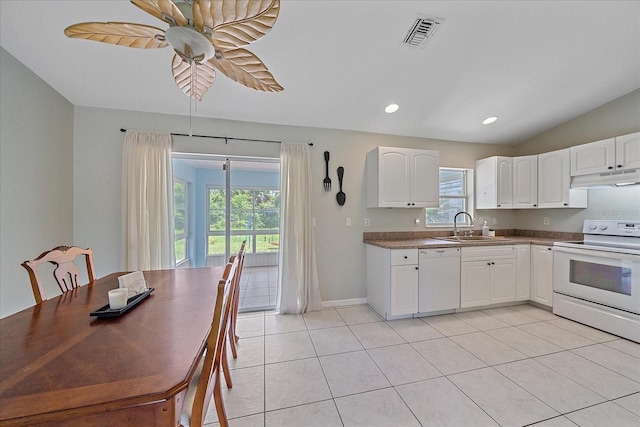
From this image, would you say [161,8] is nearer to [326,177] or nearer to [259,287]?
[326,177]

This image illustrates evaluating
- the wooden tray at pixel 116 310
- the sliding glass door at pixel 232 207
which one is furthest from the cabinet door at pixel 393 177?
the wooden tray at pixel 116 310

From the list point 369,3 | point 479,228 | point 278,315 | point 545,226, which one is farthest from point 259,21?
point 545,226

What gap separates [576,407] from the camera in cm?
158

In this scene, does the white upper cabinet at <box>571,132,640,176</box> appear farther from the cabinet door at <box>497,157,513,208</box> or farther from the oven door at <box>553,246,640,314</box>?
the oven door at <box>553,246,640,314</box>

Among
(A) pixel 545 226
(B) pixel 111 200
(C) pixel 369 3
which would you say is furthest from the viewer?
(A) pixel 545 226

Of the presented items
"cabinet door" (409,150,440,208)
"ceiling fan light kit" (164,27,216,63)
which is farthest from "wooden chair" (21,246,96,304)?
"cabinet door" (409,150,440,208)

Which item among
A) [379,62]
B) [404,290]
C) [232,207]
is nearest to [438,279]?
[404,290]

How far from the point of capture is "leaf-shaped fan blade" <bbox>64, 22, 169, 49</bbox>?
111 cm

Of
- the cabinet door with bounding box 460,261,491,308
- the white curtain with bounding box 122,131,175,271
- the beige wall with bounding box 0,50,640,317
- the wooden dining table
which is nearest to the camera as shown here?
the wooden dining table

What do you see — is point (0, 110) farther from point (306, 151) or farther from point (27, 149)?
point (306, 151)

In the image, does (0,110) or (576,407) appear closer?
(576,407)

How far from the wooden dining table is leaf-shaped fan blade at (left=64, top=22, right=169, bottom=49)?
135 centimetres

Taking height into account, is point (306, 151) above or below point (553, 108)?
below

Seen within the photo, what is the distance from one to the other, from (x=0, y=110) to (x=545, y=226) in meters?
6.10
